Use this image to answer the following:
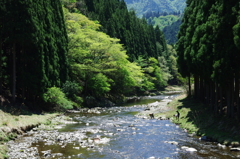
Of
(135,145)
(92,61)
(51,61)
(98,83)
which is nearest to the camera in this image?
(135,145)

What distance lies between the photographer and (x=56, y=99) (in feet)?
87.1

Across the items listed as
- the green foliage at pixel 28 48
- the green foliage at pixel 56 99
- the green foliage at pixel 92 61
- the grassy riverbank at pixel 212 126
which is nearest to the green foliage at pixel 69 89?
the green foliage at pixel 28 48

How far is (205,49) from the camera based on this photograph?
60.2 feet

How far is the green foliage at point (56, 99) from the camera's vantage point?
25625 millimetres

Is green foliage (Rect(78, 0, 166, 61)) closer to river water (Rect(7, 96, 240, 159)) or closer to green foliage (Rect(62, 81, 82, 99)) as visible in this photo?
green foliage (Rect(62, 81, 82, 99))

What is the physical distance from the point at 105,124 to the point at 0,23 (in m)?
12.6

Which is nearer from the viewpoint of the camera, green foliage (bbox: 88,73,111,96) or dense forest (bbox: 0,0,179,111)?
dense forest (bbox: 0,0,179,111)

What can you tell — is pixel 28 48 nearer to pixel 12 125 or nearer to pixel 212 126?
pixel 12 125

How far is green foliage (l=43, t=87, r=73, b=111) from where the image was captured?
25625 mm

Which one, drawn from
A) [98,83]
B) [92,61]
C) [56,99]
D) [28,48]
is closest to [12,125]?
[56,99]

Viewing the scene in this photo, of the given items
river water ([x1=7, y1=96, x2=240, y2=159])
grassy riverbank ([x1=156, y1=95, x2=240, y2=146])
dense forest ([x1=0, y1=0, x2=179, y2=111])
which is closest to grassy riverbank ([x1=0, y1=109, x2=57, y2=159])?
river water ([x1=7, y1=96, x2=240, y2=159])

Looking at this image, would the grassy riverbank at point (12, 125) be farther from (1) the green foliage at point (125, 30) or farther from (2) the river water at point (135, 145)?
(1) the green foliage at point (125, 30)

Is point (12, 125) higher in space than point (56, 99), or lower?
lower

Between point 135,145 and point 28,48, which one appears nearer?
point 135,145
